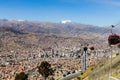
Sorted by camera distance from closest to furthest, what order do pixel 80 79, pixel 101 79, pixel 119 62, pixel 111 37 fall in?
pixel 101 79 → pixel 119 62 → pixel 111 37 → pixel 80 79

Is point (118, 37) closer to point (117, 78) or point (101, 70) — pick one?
point (101, 70)

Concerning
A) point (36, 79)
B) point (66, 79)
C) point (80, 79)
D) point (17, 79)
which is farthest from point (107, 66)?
point (36, 79)

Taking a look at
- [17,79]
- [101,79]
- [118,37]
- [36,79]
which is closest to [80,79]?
[118,37]

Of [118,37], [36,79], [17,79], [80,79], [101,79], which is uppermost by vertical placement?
[118,37]

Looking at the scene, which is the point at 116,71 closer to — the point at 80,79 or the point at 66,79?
the point at 80,79

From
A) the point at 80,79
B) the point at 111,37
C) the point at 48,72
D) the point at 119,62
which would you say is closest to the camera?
the point at 119,62

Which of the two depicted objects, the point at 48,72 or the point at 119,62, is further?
the point at 48,72

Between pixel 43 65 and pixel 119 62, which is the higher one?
pixel 119 62

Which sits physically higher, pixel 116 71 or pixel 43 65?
pixel 116 71

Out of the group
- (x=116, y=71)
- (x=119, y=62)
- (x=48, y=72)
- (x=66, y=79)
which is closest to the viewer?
(x=116, y=71)
